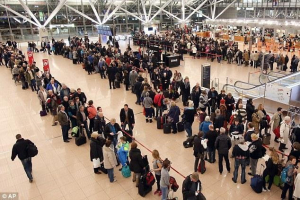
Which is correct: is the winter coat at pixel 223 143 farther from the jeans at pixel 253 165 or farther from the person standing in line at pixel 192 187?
the person standing in line at pixel 192 187

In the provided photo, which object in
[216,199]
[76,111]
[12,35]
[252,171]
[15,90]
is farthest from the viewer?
[12,35]

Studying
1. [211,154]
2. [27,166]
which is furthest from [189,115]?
[27,166]

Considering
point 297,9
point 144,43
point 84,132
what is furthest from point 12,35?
point 297,9

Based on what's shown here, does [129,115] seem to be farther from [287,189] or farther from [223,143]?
[287,189]

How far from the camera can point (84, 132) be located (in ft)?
31.8

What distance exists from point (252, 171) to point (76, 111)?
19.1ft

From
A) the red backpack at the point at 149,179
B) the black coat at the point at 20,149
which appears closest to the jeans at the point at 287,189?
the red backpack at the point at 149,179

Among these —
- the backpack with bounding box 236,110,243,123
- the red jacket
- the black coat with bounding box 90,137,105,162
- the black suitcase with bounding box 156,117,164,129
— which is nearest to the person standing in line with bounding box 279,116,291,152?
the backpack with bounding box 236,110,243,123

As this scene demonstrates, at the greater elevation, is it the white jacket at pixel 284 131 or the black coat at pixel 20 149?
the black coat at pixel 20 149

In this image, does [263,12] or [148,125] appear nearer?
[148,125]

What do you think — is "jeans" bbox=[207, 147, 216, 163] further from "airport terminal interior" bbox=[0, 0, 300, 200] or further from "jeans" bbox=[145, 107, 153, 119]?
"jeans" bbox=[145, 107, 153, 119]

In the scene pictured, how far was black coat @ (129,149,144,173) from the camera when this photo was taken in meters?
6.02

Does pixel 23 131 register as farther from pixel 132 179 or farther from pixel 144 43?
pixel 144 43

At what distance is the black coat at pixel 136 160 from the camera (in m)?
6.02
